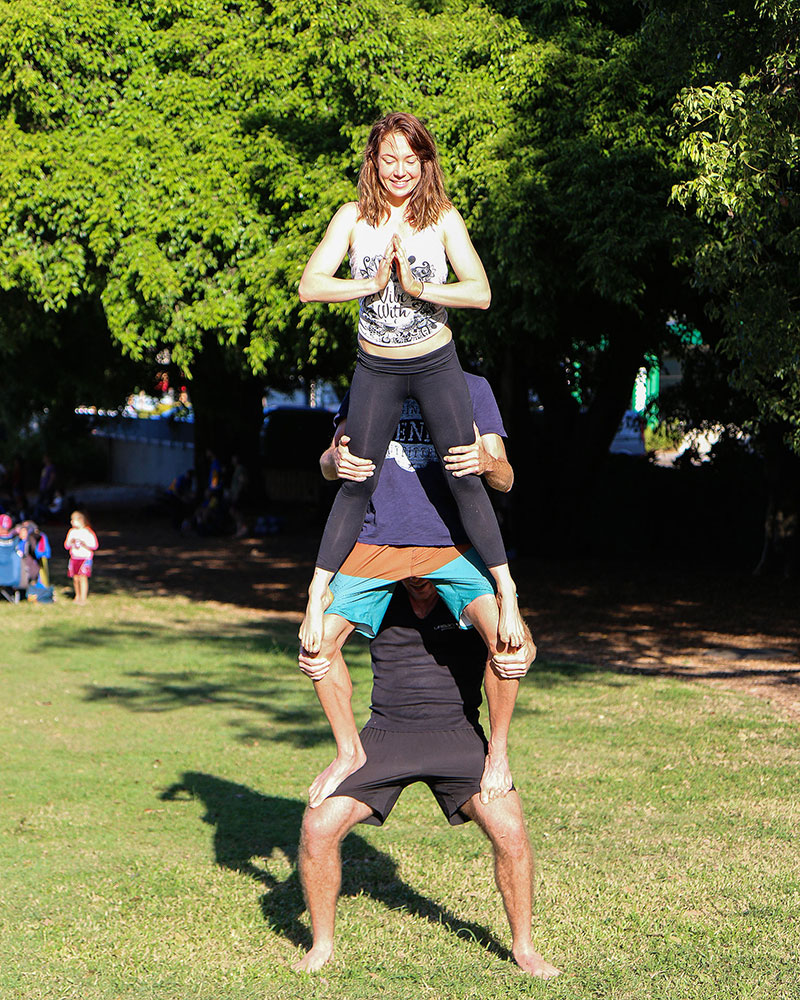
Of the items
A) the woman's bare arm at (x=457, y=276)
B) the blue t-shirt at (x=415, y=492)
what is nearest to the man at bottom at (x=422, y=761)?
the blue t-shirt at (x=415, y=492)

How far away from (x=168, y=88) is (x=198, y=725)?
640 cm

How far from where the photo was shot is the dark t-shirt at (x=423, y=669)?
484 centimetres

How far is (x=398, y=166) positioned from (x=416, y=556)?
1.44 m

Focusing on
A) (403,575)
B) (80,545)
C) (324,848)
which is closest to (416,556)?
(403,575)

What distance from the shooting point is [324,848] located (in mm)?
4633

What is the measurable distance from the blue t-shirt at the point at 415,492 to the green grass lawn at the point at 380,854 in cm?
176

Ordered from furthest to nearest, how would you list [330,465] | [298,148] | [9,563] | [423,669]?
[9,563], [298,148], [423,669], [330,465]

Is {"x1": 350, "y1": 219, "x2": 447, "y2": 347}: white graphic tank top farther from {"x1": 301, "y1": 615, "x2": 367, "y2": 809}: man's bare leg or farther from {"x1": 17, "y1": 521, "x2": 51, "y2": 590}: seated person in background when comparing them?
{"x1": 17, "y1": 521, "x2": 51, "y2": 590}: seated person in background

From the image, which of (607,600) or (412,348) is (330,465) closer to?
(412,348)

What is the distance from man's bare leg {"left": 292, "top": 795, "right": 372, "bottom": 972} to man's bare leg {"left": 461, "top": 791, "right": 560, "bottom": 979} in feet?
1.50

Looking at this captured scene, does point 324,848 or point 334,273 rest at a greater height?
point 334,273

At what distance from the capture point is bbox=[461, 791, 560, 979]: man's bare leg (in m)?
4.57

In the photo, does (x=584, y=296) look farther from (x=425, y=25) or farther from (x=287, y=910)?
(x=287, y=910)

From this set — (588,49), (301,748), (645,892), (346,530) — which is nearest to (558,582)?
(588,49)
